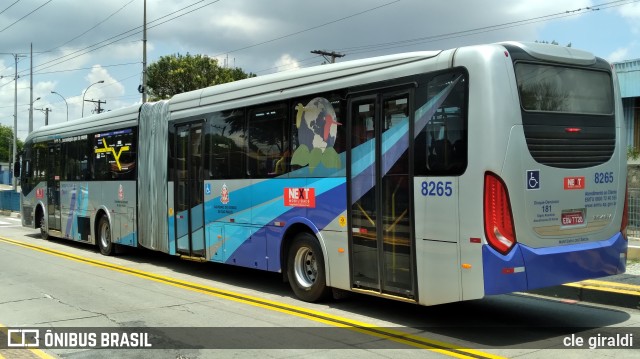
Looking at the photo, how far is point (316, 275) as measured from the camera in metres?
8.23

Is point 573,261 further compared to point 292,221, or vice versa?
point 292,221

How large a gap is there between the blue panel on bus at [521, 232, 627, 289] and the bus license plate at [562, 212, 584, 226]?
0.24 meters

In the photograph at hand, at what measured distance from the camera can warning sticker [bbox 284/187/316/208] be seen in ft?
26.5

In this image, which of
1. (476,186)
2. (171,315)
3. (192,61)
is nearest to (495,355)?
(476,186)

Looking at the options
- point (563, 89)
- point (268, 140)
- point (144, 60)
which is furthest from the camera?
point (144, 60)

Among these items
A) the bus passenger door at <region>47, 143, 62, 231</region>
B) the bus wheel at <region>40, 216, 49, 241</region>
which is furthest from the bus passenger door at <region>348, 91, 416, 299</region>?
the bus wheel at <region>40, 216, 49, 241</region>

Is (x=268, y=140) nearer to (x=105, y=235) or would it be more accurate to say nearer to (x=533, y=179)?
(x=533, y=179)

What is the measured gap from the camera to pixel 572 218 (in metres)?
6.41

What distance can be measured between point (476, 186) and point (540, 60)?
1.65m

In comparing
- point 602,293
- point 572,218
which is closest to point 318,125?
point 572,218

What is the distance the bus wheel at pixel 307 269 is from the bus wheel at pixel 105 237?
7.26 meters

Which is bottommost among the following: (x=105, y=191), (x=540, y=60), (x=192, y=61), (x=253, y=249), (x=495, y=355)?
(x=495, y=355)

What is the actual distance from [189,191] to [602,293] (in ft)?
23.4

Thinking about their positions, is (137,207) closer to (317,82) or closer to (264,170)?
(264,170)
